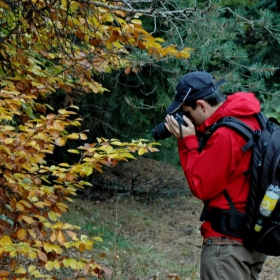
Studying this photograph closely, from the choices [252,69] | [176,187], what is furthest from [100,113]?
[252,69]

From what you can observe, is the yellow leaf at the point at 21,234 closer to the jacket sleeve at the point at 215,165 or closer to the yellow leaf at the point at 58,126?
the yellow leaf at the point at 58,126

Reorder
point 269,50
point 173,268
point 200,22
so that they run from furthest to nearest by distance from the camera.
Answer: point 269,50 < point 173,268 < point 200,22

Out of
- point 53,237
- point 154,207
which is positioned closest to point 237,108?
point 53,237

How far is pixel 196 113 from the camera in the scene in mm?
3135

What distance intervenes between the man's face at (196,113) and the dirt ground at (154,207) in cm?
327

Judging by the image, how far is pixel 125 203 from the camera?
8922mm

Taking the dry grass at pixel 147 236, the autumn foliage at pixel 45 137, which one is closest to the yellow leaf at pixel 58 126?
the autumn foliage at pixel 45 137

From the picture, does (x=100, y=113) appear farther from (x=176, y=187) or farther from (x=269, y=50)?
(x=269, y=50)

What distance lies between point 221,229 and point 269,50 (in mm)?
10180

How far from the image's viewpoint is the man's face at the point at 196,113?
123 inches

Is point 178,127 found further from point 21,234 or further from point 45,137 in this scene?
point 21,234

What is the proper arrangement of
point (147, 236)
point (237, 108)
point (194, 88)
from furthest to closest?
1. point (147, 236)
2. point (194, 88)
3. point (237, 108)

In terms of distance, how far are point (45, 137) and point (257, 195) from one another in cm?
150

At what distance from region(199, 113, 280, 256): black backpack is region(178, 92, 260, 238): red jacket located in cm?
4
